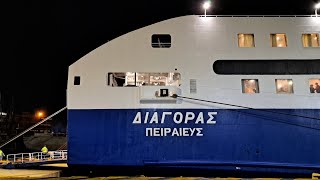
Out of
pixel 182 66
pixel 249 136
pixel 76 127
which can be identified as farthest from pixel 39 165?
pixel 249 136

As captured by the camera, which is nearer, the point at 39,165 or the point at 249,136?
the point at 249,136

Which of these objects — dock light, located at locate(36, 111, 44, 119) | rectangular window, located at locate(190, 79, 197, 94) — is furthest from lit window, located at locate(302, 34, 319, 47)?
dock light, located at locate(36, 111, 44, 119)

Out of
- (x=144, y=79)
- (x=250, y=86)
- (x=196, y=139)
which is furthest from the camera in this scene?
(x=144, y=79)

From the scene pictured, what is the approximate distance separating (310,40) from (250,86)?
320cm

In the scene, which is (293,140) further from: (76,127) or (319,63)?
(76,127)

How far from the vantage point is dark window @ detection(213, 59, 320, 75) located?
1196 centimetres

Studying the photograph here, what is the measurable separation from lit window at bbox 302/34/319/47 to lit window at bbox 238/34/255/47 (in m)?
2.00

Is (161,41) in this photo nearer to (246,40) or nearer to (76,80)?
(246,40)

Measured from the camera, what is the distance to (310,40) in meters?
12.6

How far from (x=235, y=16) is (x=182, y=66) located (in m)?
3.03

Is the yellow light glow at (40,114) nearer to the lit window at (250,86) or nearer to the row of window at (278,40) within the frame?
the row of window at (278,40)

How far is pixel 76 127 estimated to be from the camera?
37.7 feet

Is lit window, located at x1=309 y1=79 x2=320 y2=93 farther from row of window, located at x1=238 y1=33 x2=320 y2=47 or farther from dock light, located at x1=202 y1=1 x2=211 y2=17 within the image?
dock light, located at x1=202 y1=1 x2=211 y2=17

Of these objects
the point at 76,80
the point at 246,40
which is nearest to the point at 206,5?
the point at 246,40
